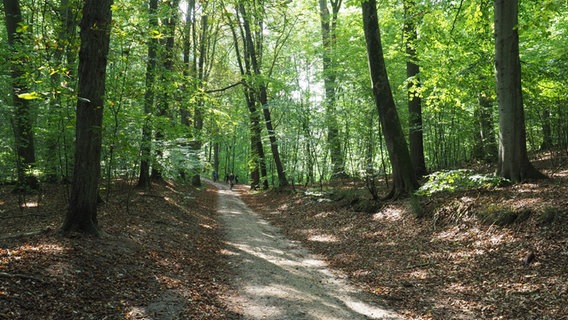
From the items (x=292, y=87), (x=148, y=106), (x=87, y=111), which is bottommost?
(x=87, y=111)

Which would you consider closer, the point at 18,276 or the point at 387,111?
the point at 18,276

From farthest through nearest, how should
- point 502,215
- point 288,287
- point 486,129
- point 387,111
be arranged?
point 486,129
point 387,111
point 502,215
point 288,287

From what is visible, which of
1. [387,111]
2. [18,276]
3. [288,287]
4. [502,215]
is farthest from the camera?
[387,111]

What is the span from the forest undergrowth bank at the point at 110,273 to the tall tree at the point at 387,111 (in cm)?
570

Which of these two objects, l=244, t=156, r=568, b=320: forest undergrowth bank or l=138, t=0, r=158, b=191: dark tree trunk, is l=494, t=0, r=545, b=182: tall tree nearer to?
l=244, t=156, r=568, b=320: forest undergrowth bank

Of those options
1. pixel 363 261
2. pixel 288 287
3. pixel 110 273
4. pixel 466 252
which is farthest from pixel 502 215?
pixel 110 273

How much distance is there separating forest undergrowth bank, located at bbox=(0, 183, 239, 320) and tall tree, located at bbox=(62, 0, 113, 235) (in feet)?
1.50

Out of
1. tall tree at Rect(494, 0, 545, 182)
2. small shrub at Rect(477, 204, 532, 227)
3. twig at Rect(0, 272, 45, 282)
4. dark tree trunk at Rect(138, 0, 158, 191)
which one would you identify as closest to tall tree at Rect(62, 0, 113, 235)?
dark tree trunk at Rect(138, 0, 158, 191)

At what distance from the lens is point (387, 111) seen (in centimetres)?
1095

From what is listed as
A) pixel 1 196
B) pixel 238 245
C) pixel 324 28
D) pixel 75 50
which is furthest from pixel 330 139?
pixel 1 196

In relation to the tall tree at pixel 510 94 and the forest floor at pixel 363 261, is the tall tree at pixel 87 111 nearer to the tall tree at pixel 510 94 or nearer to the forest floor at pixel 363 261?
the forest floor at pixel 363 261

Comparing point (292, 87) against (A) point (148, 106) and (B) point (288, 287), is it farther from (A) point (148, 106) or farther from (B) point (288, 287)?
(B) point (288, 287)

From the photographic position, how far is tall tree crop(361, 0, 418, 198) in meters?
10.8

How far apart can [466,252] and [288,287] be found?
10.8 ft
